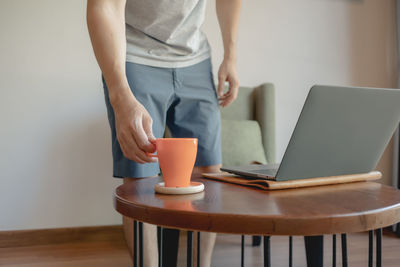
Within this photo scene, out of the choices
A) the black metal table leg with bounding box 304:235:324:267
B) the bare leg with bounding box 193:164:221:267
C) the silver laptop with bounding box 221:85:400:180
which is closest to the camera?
the silver laptop with bounding box 221:85:400:180

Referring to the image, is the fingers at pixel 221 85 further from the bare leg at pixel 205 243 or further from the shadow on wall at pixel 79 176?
the shadow on wall at pixel 79 176

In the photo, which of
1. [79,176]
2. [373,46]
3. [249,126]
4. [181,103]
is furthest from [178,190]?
[373,46]

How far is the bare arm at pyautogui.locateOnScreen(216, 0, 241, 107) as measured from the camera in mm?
1266

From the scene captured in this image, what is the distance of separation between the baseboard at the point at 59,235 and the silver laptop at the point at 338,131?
5.54 ft

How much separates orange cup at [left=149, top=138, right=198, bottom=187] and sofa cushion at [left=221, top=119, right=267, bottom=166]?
138 cm

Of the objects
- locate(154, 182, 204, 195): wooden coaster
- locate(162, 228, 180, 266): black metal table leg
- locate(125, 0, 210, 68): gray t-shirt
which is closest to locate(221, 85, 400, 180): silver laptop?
locate(154, 182, 204, 195): wooden coaster

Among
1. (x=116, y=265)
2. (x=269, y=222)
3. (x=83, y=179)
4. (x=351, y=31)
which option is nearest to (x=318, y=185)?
(x=269, y=222)

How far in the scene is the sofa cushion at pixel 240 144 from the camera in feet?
6.74

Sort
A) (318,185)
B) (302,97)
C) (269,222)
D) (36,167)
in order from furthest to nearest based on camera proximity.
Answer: (302,97), (36,167), (318,185), (269,222)

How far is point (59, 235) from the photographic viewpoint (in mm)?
2205

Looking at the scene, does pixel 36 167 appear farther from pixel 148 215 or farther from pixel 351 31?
pixel 351 31

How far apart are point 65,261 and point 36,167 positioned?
2.02 ft

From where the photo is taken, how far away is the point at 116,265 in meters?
1.81

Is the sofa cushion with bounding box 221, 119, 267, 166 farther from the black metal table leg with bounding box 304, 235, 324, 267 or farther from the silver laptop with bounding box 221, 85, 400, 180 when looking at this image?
the silver laptop with bounding box 221, 85, 400, 180
